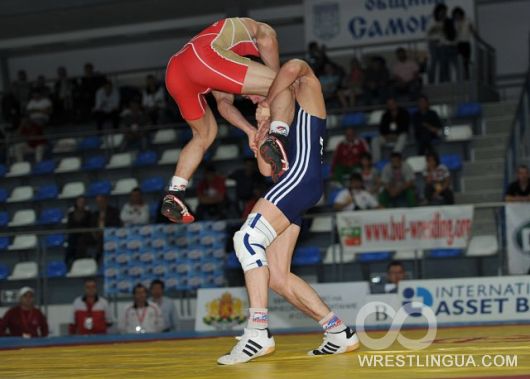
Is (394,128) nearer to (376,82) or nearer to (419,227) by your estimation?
(376,82)

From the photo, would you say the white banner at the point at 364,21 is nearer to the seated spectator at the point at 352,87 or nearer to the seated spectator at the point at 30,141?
the seated spectator at the point at 352,87

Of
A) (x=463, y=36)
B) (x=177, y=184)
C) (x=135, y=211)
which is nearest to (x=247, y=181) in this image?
(x=135, y=211)

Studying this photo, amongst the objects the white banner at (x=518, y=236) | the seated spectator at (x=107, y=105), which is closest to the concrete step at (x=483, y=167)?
the white banner at (x=518, y=236)

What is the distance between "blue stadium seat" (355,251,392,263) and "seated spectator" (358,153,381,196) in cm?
150

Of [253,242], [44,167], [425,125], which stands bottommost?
[253,242]

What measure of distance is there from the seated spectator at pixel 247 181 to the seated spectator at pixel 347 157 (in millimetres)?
1105

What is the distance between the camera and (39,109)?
2194 cm

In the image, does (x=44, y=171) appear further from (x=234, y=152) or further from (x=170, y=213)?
(x=170, y=213)

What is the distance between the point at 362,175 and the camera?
15.9m

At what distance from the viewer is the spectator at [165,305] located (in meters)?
13.9

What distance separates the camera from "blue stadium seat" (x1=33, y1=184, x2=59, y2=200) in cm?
1927

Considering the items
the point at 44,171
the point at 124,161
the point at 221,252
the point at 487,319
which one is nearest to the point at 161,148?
the point at 124,161

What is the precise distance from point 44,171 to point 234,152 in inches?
147

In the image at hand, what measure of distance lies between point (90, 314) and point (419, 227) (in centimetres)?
432
